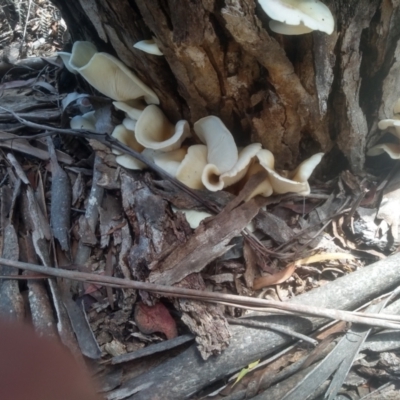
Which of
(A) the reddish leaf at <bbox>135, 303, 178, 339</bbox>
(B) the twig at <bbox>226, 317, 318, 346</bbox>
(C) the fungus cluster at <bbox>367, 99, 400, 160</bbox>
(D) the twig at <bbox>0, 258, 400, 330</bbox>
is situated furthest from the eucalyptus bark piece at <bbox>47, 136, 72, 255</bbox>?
(C) the fungus cluster at <bbox>367, 99, 400, 160</bbox>

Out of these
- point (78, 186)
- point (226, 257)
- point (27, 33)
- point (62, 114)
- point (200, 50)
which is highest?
point (27, 33)

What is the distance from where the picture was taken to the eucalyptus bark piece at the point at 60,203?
2.41 meters

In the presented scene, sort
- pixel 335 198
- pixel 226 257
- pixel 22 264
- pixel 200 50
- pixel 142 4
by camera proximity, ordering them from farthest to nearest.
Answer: pixel 335 198
pixel 226 257
pixel 22 264
pixel 200 50
pixel 142 4

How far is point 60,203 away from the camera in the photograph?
2.56 m

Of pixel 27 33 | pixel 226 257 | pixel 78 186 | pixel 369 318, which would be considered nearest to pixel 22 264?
pixel 78 186

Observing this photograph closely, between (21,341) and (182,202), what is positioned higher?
(182,202)

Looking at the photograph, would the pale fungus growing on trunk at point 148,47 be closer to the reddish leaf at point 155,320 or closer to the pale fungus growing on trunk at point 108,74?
the pale fungus growing on trunk at point 108,74

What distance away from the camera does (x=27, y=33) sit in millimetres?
4363

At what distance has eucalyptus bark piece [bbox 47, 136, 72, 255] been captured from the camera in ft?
7.92

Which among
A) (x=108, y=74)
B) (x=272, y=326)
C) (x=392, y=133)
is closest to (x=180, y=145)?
(x=108, y=74)

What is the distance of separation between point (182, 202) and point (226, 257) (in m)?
0.41

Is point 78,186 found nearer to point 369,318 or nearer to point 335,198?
point 335,198

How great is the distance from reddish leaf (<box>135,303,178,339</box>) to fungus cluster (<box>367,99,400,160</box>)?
1.63 m

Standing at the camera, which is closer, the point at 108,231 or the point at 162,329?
the point at 162,329
